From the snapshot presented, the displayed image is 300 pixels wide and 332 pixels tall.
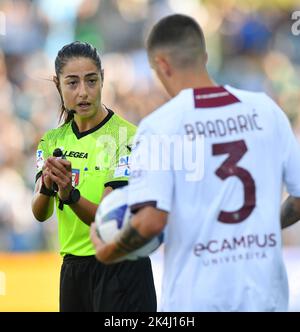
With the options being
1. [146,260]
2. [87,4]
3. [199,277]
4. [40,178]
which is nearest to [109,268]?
[146,260]

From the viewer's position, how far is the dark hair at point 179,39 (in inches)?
154

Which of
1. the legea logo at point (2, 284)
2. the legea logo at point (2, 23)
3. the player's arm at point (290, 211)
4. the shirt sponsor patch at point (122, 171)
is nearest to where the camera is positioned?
the player's arm at point (290, 211)

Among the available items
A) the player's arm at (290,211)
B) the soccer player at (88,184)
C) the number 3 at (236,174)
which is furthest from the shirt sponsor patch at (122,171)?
the number 3 at (236,174)

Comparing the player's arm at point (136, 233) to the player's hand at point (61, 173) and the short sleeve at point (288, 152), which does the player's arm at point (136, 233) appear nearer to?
the short sleeve at point (288, 152)

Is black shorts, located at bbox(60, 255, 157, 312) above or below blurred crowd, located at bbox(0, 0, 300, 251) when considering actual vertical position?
below

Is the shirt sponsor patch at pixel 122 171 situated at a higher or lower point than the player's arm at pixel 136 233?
higher

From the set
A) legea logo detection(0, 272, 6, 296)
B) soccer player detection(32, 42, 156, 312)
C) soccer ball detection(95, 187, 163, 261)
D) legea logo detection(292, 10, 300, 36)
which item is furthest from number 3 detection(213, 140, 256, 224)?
legea logo detection(292, 10, 300, 36)

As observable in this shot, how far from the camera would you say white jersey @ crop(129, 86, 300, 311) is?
3.77 m

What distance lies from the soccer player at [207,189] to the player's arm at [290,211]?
15.4 inches

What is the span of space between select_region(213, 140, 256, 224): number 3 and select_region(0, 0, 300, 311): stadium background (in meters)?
7.53

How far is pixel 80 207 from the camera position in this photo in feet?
16.3

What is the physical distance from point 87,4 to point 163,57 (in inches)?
329

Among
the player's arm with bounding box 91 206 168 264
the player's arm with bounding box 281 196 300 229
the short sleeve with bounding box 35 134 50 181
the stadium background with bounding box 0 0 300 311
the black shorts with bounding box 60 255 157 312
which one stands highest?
the stadium background with bounding box 0 0 300 311

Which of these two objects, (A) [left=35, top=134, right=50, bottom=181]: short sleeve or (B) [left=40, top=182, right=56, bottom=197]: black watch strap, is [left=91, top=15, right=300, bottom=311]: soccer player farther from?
(A) [left=35, top=134, right=50, bottom=181]: short sleeve
